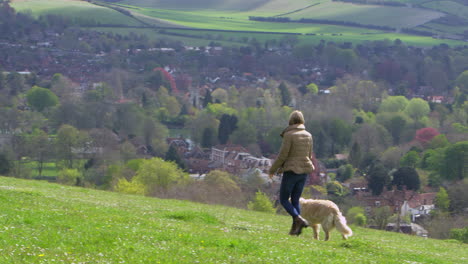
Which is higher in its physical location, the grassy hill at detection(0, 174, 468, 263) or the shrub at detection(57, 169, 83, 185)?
the grassy hill at detection(0, 174, 468, 263)

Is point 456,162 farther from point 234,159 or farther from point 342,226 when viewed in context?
point 342,226

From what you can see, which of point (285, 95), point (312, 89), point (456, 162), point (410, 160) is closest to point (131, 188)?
point (456, 162)

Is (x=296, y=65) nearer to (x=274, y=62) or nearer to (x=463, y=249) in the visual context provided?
(x=274, y=62)

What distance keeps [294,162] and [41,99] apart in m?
105

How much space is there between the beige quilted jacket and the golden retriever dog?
782 millimetres

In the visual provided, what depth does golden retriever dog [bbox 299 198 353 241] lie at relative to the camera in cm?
1436

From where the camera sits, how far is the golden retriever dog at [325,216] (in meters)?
14.4

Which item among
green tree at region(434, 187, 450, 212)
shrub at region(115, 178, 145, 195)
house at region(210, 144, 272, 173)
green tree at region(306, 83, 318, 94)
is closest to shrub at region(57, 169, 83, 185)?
shrub at region(115, 178, 145, 195)

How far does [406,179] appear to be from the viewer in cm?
7044

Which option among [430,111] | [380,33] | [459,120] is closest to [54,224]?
[459,120]

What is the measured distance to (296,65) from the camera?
6905 inches

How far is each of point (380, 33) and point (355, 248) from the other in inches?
7298

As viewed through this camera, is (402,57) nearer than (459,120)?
No

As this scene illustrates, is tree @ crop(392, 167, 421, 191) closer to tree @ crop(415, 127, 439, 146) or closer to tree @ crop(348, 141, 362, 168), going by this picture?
tree @ crop(348, 141, 362, 168)
